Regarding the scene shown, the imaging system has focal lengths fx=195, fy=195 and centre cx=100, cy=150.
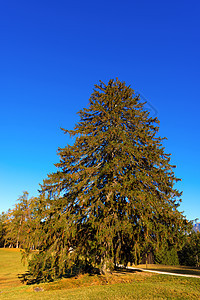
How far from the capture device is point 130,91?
15.1 m

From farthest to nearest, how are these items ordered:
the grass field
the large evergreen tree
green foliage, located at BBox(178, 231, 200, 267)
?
green foliage, located at BBox(178, 231, 200, 267) → the large evergreen tree → the grass field

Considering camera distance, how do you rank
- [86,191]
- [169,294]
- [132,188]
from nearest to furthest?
[169,294] < [132,188] < [86,191]

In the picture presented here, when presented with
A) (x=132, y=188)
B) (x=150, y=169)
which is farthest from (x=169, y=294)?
(x=150, y=169)

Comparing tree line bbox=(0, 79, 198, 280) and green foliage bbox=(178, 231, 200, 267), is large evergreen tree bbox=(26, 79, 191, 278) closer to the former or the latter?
tree line bbox=(0, 79, 198, 280)

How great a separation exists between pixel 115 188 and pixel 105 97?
7.32m

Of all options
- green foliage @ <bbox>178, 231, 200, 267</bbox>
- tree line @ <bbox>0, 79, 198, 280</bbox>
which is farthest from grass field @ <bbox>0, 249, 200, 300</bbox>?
green foliage @ <bbox>178, 231, 200, 267</bbox>

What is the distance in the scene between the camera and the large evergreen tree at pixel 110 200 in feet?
33.7

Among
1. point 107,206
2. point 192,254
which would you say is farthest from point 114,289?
point 192,254

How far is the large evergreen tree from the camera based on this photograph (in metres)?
10.3

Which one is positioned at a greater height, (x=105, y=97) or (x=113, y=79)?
(x=113, y=79)

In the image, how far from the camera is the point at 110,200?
10.7 meters

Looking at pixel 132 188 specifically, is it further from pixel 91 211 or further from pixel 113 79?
pixel 113 79

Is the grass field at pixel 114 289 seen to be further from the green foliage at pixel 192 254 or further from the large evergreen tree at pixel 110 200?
the green foliage at pixel 192 254

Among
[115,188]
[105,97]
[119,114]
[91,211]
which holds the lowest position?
[91,211]
